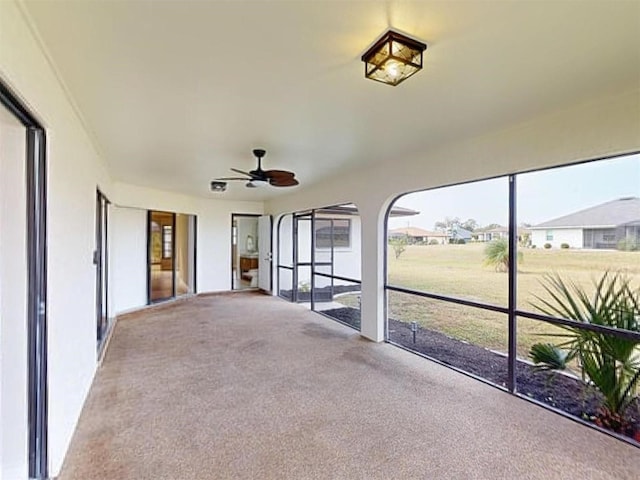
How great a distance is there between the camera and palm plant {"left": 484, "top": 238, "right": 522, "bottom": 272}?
3443 mm

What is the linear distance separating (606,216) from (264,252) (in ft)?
22.9

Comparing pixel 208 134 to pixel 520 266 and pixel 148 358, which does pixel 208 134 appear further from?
pixel 520 266

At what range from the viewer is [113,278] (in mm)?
6023

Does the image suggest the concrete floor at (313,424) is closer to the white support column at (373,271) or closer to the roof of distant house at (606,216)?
the white support column at (373,271)

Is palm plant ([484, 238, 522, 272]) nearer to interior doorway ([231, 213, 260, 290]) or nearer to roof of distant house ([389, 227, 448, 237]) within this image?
roof of distant house ([389, 227, 448, 237])

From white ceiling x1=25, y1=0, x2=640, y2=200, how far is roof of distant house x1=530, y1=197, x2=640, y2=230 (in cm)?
83

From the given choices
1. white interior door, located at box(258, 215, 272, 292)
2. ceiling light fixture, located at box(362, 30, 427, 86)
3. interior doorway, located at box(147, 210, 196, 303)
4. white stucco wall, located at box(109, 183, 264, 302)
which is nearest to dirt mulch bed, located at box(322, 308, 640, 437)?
ceiling light fixture, located at box(362, 30, 427, 86)

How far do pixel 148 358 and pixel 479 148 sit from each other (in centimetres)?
418

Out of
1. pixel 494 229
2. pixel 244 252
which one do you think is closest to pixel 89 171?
pixel 494 229

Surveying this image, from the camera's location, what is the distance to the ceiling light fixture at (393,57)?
5.90 ft

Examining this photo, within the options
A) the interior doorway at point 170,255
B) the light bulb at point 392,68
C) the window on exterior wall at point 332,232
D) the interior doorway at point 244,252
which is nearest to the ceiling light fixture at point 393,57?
the light bulb at point 392,68

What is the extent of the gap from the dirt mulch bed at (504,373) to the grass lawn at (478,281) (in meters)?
0.13

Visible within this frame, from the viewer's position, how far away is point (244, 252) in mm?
9805

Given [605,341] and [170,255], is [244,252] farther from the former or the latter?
[605,341]
